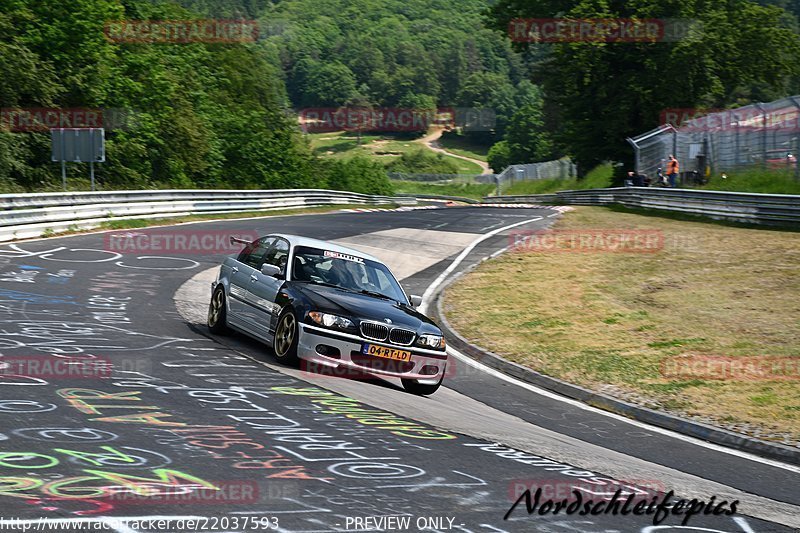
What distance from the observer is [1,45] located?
3912 cm

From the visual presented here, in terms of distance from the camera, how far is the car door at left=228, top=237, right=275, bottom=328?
1257 centimetres

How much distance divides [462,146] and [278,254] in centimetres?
18206

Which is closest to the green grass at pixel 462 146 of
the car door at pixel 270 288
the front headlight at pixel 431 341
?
the car door at pixel 270 288

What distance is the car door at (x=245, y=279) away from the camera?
1257 centimetres

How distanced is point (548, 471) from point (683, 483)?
1.24 meters

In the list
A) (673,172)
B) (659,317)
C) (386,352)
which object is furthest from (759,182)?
(386,352)

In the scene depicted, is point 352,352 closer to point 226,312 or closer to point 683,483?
point 226,312

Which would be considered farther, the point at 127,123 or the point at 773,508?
the point at 127,123

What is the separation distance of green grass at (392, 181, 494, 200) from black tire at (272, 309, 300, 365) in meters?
101

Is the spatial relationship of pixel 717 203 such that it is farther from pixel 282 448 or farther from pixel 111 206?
pixel 282 448

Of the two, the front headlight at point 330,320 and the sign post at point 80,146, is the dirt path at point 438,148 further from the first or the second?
the front headlight at point 330,320

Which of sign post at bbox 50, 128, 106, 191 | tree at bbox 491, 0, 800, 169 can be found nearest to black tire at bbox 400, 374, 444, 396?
sign post at bbox 50, 128, 106, 191

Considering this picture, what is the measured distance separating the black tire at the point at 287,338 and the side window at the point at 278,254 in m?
1.06

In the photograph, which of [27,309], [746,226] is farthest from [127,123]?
[27,309]
